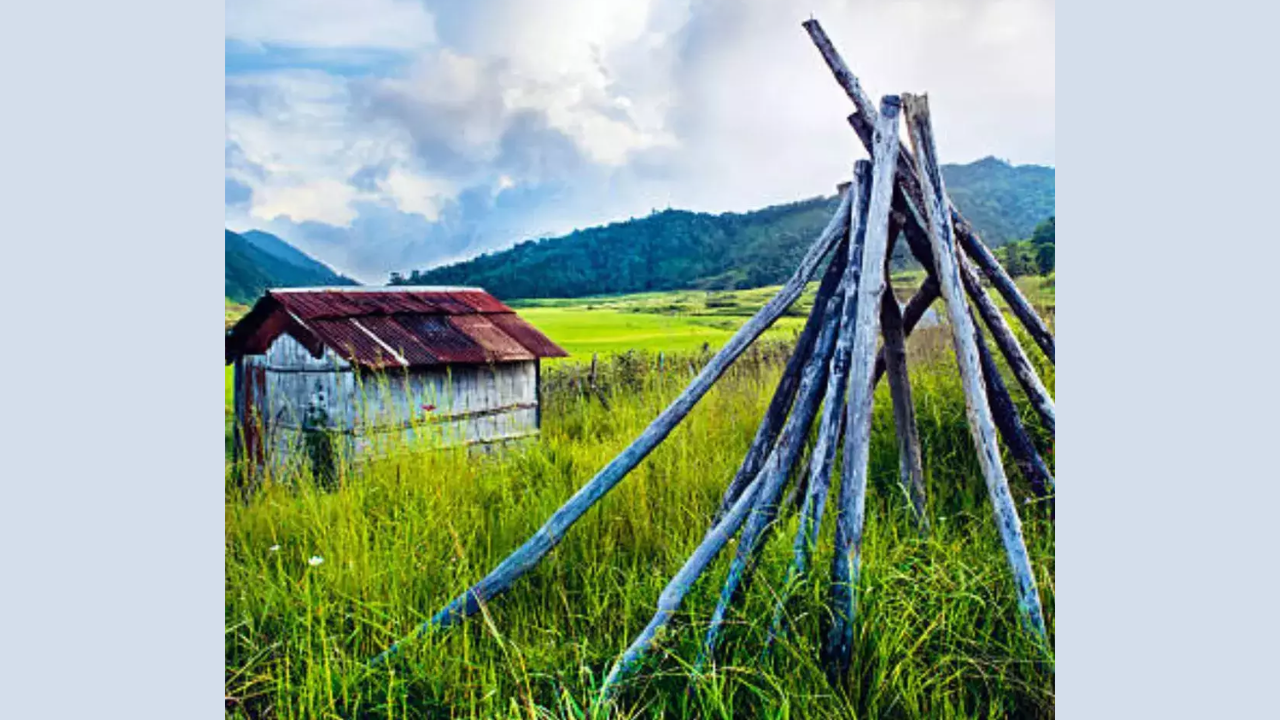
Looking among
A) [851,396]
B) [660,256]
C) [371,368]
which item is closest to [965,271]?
[851,396]

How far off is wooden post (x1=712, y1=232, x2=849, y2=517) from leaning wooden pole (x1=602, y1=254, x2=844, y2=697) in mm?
43

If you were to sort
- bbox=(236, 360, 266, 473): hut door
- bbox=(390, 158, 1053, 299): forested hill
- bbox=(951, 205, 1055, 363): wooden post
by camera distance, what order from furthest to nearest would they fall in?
bbox=(390, 158, 1053, 299): forested hill, bbox=(236, 360, 266, 473): hut door, bbox=(951, 205, 1055, 363): wooden post

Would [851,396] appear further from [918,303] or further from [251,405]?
[251,405]

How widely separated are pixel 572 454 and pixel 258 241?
5.31ft

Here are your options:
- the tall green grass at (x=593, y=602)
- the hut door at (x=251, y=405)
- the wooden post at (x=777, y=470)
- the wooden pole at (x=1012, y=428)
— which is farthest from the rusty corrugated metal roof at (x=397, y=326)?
the wooden pole at (x=1012, y=428)

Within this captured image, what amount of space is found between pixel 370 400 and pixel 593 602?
2.14 meters

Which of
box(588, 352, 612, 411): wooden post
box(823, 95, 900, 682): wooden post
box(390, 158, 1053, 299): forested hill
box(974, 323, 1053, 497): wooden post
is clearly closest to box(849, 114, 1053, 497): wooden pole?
box(974, 323, 1053, 497): wooden post

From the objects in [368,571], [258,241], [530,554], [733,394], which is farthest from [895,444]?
[258,241]

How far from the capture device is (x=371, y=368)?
4086mm

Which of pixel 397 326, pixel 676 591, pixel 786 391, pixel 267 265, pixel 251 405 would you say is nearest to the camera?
pixel 676 591

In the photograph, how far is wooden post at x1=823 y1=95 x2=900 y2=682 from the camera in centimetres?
211

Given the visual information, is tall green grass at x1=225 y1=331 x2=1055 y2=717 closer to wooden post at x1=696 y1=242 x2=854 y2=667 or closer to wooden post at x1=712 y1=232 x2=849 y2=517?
wooden post at x1=696 y1=242 x2=854 y2=667

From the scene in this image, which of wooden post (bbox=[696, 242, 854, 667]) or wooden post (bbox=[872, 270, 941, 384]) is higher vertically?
wooden post (bbox=[872, 270, 941, 384])

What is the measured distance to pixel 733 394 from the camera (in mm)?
4590
